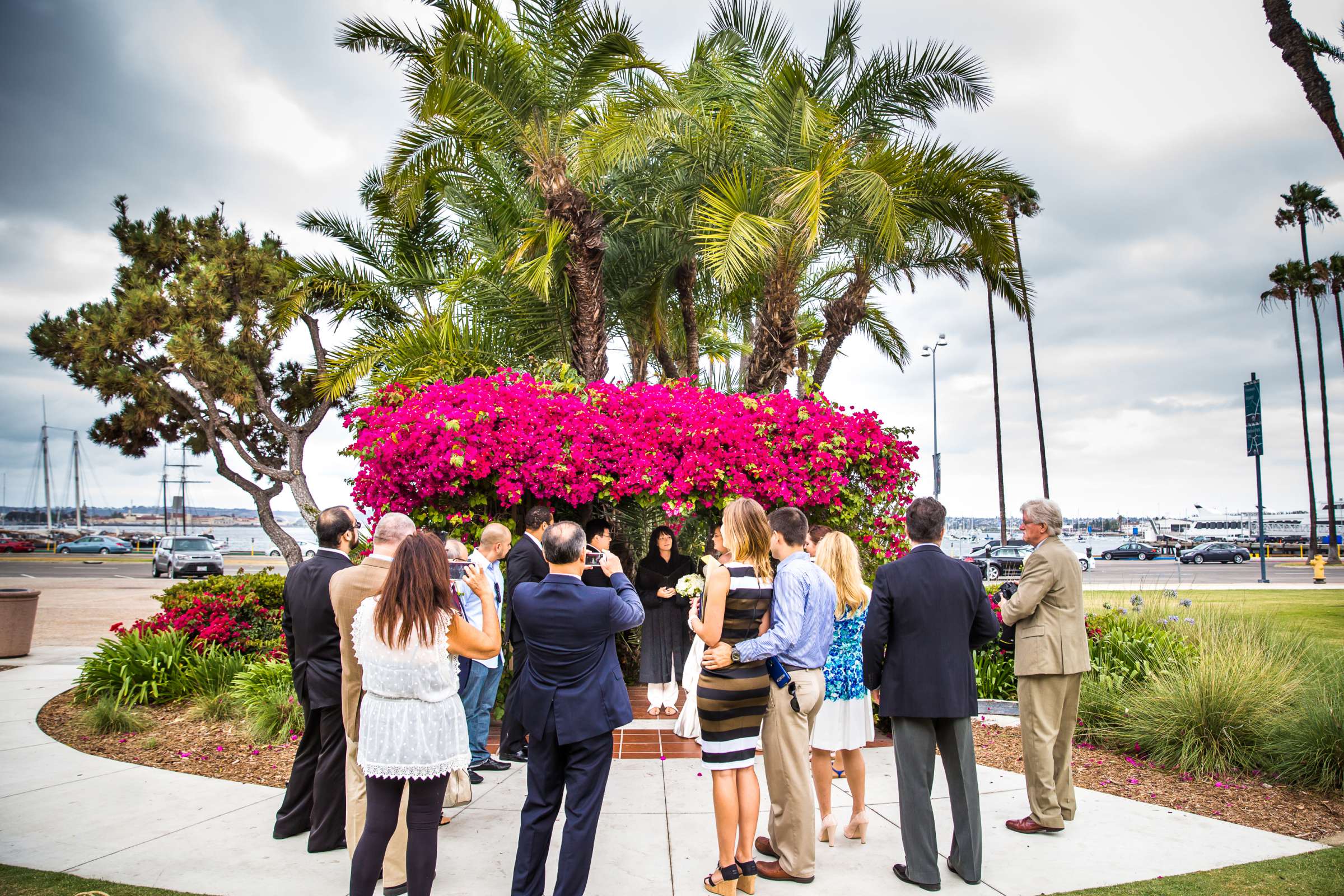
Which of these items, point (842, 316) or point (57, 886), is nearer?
point (57, 886)

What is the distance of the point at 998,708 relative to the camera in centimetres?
748

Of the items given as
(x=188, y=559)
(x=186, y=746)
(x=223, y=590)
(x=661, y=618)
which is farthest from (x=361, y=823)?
(x=188, y=559)

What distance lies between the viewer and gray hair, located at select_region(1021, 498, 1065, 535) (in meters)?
4.77

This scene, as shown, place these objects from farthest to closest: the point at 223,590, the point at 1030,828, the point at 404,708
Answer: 1. the point at 223,590
2. the point at 1030,828
3. the point at 404,708

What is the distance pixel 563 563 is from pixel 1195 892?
3518mm

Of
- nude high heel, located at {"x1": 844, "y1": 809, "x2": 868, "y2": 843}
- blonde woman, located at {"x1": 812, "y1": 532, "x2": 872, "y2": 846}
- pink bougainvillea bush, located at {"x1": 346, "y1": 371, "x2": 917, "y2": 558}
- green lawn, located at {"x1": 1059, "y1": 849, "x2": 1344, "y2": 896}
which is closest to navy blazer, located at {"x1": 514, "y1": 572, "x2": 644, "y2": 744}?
blonde woman, located at {"x1": 812, "y1": 532, "x2": 872, "y2": 846}

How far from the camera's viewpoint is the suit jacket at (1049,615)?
462cm

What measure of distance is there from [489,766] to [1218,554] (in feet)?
149

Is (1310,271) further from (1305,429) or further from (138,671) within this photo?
(138,671)

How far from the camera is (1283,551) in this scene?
5291 cm

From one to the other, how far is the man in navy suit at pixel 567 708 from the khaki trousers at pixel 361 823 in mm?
634

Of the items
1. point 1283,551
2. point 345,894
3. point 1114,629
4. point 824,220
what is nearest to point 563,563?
point 345,894

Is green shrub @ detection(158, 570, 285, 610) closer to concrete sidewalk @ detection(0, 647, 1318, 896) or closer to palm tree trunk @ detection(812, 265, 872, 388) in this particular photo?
concrete sidewalk @ detection(0, 647, 1318, 896)

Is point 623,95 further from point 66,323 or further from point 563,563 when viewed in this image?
point 66,323
